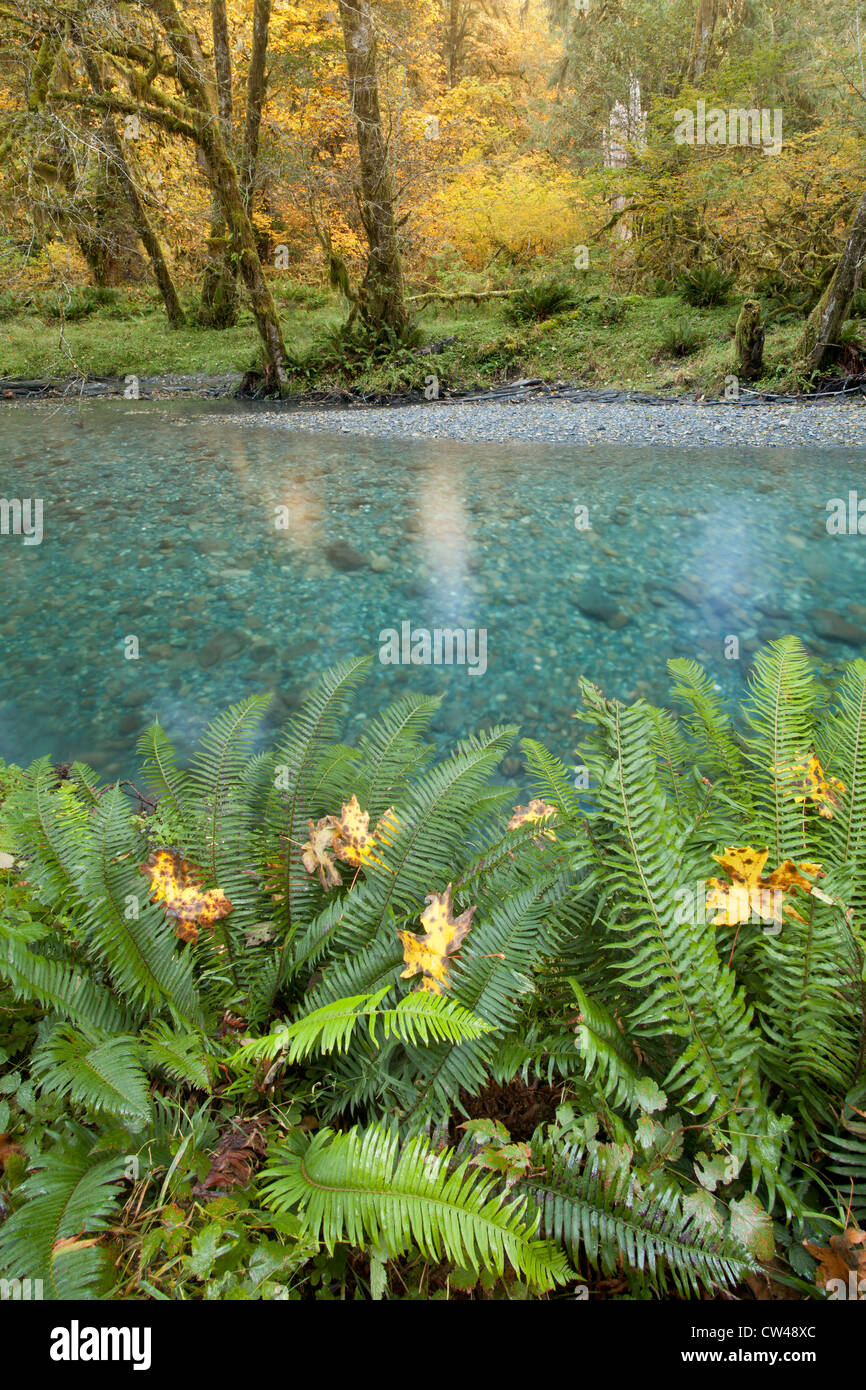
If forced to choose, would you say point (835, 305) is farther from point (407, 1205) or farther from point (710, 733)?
point (407, 1205)

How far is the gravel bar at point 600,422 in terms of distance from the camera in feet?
28.6

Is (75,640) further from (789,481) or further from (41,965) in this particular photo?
(789,481)

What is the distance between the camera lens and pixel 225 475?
8.25 m

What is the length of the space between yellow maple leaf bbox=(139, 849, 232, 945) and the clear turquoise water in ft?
7.43

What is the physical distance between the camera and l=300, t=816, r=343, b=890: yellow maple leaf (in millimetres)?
1730

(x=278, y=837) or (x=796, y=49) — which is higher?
(x=796, y=49)

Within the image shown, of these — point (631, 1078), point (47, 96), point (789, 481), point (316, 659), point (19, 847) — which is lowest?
point (631, 1078)

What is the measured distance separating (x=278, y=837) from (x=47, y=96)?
34.9ft

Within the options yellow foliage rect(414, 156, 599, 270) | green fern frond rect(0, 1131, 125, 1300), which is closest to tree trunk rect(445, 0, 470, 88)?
yellow foliage rect(414, 156, 599, 270)

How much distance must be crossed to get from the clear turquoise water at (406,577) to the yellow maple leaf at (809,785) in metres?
2.23

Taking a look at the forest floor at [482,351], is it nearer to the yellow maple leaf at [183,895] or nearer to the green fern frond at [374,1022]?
the yellow maple leaf at [183,895]

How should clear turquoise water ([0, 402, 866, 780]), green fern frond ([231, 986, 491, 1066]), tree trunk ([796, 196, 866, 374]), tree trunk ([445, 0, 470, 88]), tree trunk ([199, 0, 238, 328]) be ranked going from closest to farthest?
green fern frond ([231, 986, 491, 1066]) → clear turquoise water ([0, 402, 866, 780]) → tree trunk ([796, 196, 866, 374]) → tree trunk ([199, 0, 238, 328]) → tree trunk ([445, 0, 470, 88])

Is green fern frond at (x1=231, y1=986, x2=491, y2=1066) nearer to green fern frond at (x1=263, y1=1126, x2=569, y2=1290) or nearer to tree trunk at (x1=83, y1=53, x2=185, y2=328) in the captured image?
green fern frond at (x1=263, y1=1126, x2=569, y2=1290)

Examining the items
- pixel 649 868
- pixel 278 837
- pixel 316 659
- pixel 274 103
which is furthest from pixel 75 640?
pixel 274 103
